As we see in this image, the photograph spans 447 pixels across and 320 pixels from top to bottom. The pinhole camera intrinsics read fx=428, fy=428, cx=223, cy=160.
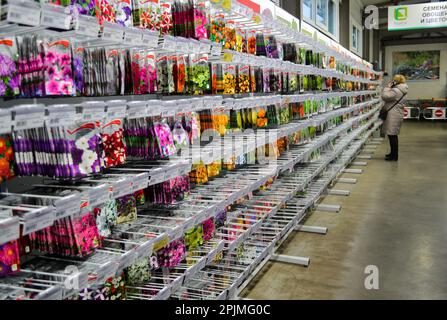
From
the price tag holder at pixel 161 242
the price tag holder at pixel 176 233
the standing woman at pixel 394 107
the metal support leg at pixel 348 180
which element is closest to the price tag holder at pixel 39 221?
the price tag holder at pixel 161 242

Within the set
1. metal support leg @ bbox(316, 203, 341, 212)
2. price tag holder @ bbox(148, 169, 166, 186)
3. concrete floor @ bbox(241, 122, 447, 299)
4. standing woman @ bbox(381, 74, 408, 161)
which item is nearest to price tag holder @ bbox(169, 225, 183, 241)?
price tag holder @ bbox(148, 169, 166, 186)

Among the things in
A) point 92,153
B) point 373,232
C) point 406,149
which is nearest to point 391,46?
point 406,149

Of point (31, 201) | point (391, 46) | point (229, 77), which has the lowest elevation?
point (31, 201)

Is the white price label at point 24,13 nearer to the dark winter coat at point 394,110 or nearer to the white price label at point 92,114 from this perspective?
the white price label at point 92,114

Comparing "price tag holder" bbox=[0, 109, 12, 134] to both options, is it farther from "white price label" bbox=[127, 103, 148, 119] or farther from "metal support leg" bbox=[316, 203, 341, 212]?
"metal support leg" bbox=[316, 203, 341, 212]

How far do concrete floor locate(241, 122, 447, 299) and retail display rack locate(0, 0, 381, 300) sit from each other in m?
0.34

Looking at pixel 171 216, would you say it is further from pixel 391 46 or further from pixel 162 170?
pixel 391 46

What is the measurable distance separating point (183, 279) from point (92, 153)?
924 mm

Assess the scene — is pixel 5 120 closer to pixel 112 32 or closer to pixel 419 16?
pixel 112 32

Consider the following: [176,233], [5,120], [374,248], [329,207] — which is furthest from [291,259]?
[5,120]

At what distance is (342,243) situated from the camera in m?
4.36

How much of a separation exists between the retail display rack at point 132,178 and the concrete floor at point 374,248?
338mm

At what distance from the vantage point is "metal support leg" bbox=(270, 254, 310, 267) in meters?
3.78

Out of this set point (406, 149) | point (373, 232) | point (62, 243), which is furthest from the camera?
point (406, 149)
